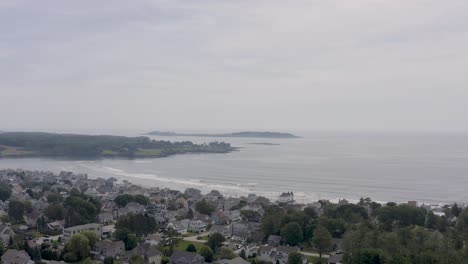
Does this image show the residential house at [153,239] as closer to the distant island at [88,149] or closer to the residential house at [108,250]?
the residential house at [108,250]

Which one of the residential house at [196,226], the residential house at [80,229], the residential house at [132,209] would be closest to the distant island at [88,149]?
the residential house at [132,209]

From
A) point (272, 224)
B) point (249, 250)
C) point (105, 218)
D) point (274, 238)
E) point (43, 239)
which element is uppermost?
point (272, 224)

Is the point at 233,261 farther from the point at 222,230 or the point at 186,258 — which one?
the point at 222,230

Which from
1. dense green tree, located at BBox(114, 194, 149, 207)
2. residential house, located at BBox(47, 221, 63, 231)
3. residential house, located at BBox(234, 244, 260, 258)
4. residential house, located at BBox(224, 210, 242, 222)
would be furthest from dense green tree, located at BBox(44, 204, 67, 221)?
residential house, located at BBox(234, 244, 260, 258)

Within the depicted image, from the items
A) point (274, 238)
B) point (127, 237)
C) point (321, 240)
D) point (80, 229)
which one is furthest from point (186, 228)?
point (321, 240)

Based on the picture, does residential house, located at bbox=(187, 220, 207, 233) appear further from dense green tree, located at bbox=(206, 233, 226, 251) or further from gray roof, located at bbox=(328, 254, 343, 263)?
gray roof, located at bbox=(328, 254, 343, 263)

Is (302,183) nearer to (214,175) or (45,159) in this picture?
(214,175)
